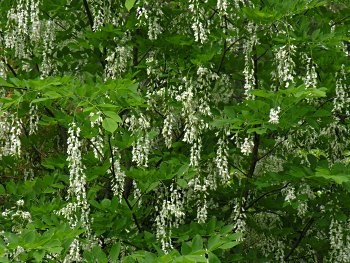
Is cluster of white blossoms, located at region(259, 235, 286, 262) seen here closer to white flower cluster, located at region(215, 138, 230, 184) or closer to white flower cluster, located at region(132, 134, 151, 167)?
white flower cluster, located at region(215, 138, 230, 184)

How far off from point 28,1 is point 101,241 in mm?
2443

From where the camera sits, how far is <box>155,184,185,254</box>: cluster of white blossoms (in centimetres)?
511

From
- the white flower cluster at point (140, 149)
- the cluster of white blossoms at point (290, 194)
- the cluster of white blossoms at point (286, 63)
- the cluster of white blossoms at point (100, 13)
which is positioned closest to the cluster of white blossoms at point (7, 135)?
the white flower cluster at point (140, 149)

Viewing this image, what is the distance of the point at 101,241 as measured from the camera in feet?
17.6

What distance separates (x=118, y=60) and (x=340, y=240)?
10.2ft

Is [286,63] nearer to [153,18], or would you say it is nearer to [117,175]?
[153,18]

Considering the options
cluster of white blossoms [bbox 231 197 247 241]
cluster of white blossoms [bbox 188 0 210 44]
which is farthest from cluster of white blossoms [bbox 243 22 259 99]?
cluster of white blossoms [bbox 231 197 247 241]

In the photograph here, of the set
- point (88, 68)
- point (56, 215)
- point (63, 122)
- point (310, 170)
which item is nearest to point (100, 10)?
point (88, 68)

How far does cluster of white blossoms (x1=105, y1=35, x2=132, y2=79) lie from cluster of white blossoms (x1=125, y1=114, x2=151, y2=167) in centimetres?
75

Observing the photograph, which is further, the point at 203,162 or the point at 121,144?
the point at 203,162

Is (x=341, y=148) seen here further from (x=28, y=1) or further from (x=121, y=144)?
(x=28, y=1)

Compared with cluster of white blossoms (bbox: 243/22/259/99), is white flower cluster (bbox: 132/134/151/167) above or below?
below

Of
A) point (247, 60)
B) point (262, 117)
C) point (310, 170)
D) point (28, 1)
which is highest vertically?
point (28, 1)

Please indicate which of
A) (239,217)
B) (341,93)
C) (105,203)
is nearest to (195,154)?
(239,217)
